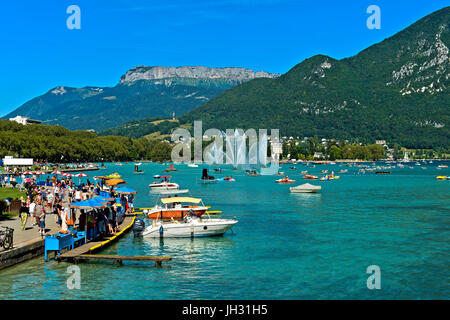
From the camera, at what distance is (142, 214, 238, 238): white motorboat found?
43.9m

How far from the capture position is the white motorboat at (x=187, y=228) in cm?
4394

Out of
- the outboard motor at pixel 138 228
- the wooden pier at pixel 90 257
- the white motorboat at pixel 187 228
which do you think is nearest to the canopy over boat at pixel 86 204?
the wooden pier at pixel 90 257

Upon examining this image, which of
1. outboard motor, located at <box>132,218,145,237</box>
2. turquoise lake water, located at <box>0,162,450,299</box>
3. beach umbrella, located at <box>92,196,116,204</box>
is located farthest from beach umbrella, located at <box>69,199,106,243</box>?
outboard motor, located at <box>132,218,145,237</box>

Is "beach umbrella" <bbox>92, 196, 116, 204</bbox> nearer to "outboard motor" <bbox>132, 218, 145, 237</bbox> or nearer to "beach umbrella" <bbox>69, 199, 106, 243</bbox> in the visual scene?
"beach umbrella" <bbox>69, 199, 106, 243</bbox>

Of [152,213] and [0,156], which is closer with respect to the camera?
[152,213]

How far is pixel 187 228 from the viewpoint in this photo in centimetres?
4412

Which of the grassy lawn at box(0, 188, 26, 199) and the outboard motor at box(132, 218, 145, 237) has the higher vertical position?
the grassy lawn at box(0, 188, 26, 199)

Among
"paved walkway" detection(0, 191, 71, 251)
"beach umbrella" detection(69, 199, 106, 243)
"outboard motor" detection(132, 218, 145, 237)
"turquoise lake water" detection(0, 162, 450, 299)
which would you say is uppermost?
"beach umbrella" detection(69, 199, 106, 243)

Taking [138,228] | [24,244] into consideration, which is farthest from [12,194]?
[24,244]

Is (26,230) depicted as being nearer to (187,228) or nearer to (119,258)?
(119,258)
